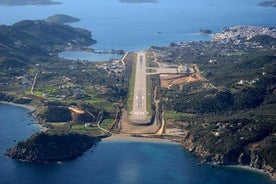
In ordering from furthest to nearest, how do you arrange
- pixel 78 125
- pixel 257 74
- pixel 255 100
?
pixel 257 74
pixel 255 100
pixel 78 125

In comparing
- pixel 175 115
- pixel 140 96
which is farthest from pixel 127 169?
pixel 140 96

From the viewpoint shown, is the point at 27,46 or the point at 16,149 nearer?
the point at 16,149

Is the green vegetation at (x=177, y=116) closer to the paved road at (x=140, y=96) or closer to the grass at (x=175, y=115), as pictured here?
the grass at (x=175, y=115)

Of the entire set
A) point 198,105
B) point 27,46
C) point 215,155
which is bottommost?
point 215,155

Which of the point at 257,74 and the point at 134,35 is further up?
the point at 134,35

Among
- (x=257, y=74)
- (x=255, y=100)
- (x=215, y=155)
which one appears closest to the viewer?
(x=215, y=155)

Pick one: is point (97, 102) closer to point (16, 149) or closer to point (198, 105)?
point (198, 105)

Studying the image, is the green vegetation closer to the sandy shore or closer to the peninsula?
the peninsula

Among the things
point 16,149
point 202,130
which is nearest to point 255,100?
point 202,130
